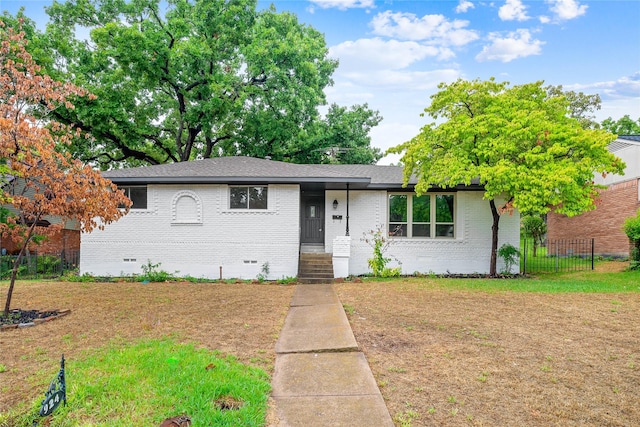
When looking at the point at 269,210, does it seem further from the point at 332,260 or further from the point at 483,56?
the point at 483,56

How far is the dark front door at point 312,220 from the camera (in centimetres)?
1408

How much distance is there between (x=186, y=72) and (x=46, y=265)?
11570mm

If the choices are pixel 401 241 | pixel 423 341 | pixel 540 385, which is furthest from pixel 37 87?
pixel 401 241

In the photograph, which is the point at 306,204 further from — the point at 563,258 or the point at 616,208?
the point at 616,208

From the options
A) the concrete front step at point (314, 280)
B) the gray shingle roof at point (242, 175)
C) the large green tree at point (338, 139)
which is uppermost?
the large green tree at point (338, 139)

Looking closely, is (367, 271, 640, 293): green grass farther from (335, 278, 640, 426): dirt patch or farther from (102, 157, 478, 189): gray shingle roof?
(102, 157, 478, 189): gray shingle roof

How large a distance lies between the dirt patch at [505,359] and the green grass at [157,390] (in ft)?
4.35

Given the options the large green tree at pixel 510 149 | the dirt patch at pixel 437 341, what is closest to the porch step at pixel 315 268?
the dirt patch at pixel 437 341

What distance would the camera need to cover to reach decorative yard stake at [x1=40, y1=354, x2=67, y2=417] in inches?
117

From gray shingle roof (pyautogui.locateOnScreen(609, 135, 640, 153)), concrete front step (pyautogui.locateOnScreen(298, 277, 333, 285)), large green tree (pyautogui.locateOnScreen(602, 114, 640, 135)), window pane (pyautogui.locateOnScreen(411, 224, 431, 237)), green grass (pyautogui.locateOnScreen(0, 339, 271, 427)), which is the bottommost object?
concrete front step (pyautogui.locateOnScreen(298, 277, 333, 285))

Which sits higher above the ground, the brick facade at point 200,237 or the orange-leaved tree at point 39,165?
the orange-leaved tree at point 39,165

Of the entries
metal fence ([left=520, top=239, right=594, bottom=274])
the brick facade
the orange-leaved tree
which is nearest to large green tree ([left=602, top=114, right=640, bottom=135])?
metal fence ([left=520, top=239, right=594, bottom=274])

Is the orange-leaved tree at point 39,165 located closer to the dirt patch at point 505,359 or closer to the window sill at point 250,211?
the dirt patch at point 505,359

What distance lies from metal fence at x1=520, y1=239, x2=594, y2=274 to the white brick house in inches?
92.0
